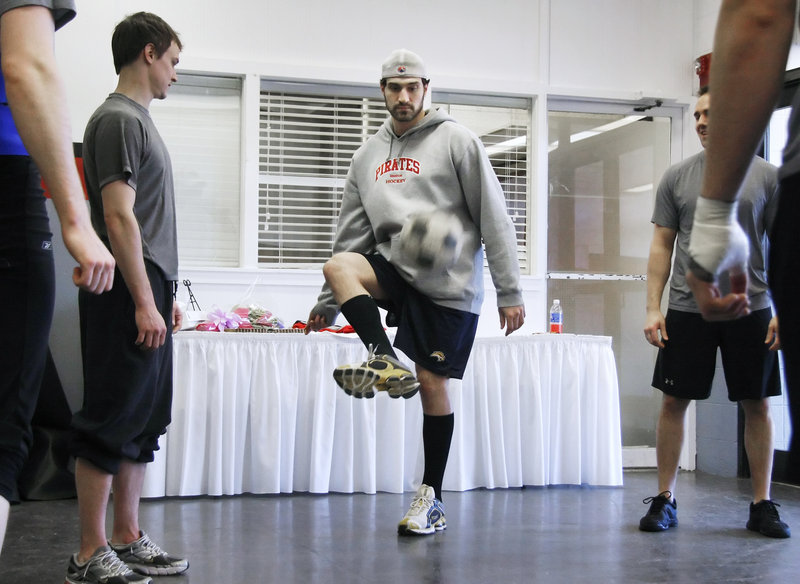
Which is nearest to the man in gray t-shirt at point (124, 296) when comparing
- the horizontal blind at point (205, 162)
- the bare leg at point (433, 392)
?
the bare leg at point (433, 392)

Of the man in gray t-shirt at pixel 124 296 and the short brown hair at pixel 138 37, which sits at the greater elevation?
the short brown hair at pixel 138 37

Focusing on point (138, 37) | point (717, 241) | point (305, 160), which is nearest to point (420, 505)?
point (138, 37)

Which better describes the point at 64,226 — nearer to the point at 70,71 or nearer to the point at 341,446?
the point at 341,446

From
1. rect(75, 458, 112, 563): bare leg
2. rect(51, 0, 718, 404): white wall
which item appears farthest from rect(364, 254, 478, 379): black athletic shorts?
rect(51, 0, 718, 404): white wall

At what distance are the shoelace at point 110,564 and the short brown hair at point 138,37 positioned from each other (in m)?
1.26

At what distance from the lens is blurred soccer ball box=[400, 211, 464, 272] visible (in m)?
2.86

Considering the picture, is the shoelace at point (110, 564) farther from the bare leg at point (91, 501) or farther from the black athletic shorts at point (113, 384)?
the black athletic shorts at point (113, 384)

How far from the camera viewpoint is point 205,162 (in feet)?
16.5

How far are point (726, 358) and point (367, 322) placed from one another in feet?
4.78

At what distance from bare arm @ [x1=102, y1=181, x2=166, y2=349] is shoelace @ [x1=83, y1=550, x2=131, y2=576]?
0.54m

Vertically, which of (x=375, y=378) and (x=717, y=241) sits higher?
(x=717, y=241)

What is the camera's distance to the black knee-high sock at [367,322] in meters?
2.52

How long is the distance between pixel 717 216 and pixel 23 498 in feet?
11.9

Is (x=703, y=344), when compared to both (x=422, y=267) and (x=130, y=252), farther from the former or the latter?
(x=130, y=252)
